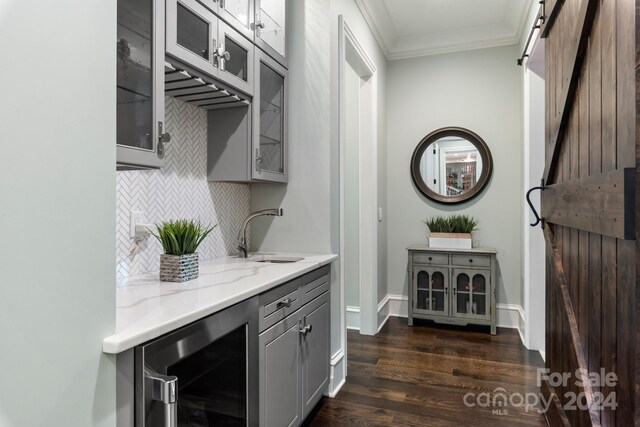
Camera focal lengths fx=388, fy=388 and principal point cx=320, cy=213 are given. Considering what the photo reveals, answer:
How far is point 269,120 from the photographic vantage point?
2330mm

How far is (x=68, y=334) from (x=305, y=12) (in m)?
2.31

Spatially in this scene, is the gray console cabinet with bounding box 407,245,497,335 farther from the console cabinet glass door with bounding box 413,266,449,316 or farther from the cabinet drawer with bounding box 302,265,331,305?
the cabinet drawer with bounding box 302,265,331,305

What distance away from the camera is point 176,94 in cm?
190

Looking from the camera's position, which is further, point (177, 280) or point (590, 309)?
point (177, 280)

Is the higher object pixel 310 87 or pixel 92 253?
pixel 310 87

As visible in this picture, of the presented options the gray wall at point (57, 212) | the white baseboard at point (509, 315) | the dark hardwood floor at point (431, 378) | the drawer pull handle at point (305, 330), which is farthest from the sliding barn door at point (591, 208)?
the white baseboard at point (509, 315)

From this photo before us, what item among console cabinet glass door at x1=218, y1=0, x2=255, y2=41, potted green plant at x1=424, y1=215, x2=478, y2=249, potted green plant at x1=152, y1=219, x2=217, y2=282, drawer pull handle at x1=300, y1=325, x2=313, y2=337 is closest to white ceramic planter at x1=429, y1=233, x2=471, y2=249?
potted green plant at x1=424, y1=215, x2=478, y2=249

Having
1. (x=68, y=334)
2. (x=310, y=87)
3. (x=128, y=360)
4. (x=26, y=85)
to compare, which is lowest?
(x=128, y=360)

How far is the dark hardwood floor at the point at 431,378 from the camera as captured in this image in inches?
86.2

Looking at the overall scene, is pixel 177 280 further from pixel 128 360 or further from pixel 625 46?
pixel 625 46

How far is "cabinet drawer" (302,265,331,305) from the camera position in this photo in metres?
2.02

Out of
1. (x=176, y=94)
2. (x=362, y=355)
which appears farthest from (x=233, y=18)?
(x=362, y=355)

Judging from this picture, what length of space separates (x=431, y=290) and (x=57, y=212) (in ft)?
11.3

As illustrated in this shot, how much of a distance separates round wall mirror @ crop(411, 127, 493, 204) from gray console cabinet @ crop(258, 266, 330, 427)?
2.12 metres
